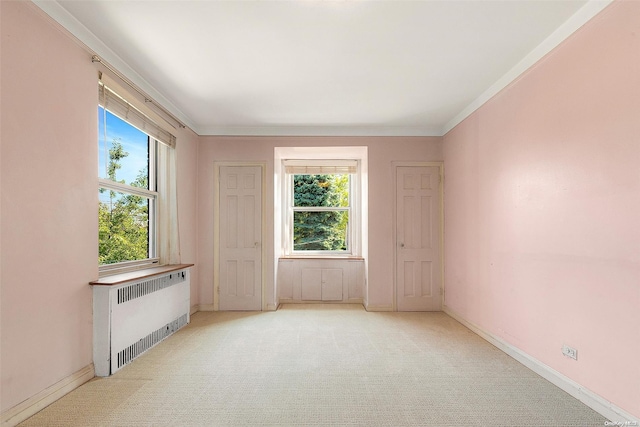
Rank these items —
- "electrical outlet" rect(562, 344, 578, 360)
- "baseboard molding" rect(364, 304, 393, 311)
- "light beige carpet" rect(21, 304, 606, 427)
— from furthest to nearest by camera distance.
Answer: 1. "baseboard molding" rect(364, 304, 393, 311)
2. "electrical outlet" rect(562, 344, 578, 360)
3. "light beige carpet" rect(21, 304, 606, 427)

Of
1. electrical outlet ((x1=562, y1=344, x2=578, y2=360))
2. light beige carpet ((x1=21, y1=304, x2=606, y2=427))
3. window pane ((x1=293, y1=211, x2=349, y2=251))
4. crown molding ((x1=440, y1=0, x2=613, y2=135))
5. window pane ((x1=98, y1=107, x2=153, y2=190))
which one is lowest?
light beige carpet ((x1=21, y1=304, x2=606, y2=427))

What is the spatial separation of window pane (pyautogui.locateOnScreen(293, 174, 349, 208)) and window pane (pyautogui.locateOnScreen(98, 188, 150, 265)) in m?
2.60

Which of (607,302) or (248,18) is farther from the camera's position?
(248,18)

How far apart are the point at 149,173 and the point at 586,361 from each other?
4421 millimetres

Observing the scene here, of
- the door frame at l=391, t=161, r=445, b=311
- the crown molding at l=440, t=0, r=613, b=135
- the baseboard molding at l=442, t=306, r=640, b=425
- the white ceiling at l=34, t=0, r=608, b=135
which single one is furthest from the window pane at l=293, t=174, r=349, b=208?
the baseboard molding at l=442, t=306, r=640, b=425

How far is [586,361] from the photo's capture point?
2326 mm

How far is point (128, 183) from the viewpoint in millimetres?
3514

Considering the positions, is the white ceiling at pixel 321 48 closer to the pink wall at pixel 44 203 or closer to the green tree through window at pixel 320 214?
Answer: the pink wall at pixel 44 203

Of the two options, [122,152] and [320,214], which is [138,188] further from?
[320,214]

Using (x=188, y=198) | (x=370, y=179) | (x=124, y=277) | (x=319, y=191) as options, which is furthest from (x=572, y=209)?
(x=188, y=198)

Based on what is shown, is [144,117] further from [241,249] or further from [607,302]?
[607,302]

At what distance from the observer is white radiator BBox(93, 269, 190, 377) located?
8.86 feet

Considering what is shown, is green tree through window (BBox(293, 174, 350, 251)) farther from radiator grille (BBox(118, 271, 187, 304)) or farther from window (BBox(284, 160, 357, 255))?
radiator grille (BBox(118, 271, 187, 304))

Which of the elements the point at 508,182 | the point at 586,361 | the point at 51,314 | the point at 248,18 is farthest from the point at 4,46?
the point at 586,361
